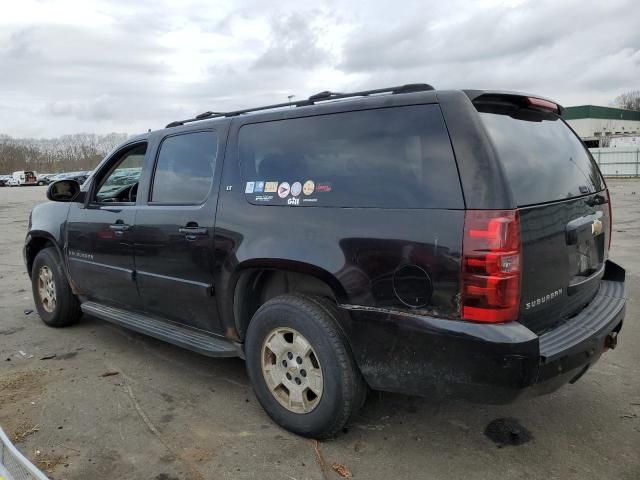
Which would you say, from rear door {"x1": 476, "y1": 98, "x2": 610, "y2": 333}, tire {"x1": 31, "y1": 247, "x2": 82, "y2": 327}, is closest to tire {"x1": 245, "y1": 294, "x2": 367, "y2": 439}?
rear door {"x1": 476, "y1": 98, "x2": 610, "y2": 333}

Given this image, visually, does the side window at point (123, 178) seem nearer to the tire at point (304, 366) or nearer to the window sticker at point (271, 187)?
the window sticker at point (271, 187)

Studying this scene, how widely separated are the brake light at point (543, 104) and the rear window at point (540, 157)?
0.17 feet

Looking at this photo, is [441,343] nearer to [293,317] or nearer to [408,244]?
[408,244]

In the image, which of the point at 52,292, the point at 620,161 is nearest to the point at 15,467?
the point at 52,292

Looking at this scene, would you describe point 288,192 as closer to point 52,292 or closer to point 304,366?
point 304,366

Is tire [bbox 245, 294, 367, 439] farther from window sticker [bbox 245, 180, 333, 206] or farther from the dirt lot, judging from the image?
window sticker [bbox 245, 180, 333, 206]

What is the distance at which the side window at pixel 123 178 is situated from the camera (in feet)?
14.6

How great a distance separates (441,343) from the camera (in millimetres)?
2479

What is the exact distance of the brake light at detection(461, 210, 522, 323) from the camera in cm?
235

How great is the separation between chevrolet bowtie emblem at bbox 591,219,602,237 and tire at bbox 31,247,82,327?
454 centimetres

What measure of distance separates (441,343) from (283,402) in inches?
45.0

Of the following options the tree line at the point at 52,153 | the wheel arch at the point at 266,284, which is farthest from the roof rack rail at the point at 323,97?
the tree line at the point at 52,153

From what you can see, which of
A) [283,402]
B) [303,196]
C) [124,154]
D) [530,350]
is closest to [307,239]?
[303,196]

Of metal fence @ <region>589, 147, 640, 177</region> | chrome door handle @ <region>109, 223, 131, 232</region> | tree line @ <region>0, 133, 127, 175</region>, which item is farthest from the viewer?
tree line @ <region>0, 133, 127, 175</region>
